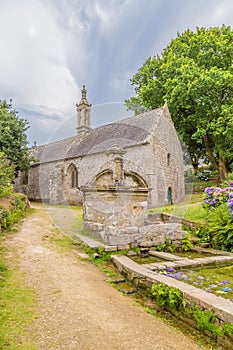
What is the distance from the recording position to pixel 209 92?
17.4 metres

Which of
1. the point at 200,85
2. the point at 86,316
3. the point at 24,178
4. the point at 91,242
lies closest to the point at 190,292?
the point at 86,316

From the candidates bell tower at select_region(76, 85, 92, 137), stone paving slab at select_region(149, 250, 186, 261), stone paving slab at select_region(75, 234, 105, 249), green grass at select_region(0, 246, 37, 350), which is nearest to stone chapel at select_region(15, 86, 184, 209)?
bell tower at select_region(76, 85, 92, 137)

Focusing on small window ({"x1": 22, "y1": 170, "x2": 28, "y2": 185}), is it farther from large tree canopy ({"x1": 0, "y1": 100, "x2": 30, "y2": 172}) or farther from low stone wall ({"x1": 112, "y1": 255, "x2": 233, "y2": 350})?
low stone wall ({"x1": 112, "y1": 255, "x2": 233, "y2": 350})

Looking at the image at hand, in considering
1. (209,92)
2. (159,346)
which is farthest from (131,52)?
(159,346)

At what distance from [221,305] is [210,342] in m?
0.40

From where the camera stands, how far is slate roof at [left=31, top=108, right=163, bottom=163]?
16806 millimetres

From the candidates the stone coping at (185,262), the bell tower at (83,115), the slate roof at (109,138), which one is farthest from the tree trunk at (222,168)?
the stone coping at (185,262)

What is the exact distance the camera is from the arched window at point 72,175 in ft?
67.9

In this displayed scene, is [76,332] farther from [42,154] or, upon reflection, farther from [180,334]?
[42,154]

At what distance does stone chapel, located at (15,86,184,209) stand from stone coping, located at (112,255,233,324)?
22.6 feet

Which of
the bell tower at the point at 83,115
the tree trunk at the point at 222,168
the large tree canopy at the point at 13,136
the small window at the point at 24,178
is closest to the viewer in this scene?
the large tree canopy at the point at 13,136

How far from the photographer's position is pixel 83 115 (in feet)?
80.3

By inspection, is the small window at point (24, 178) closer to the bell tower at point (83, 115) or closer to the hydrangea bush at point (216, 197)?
the bell tower at point (83, 115)

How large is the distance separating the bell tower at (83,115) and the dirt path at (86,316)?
20331mm
